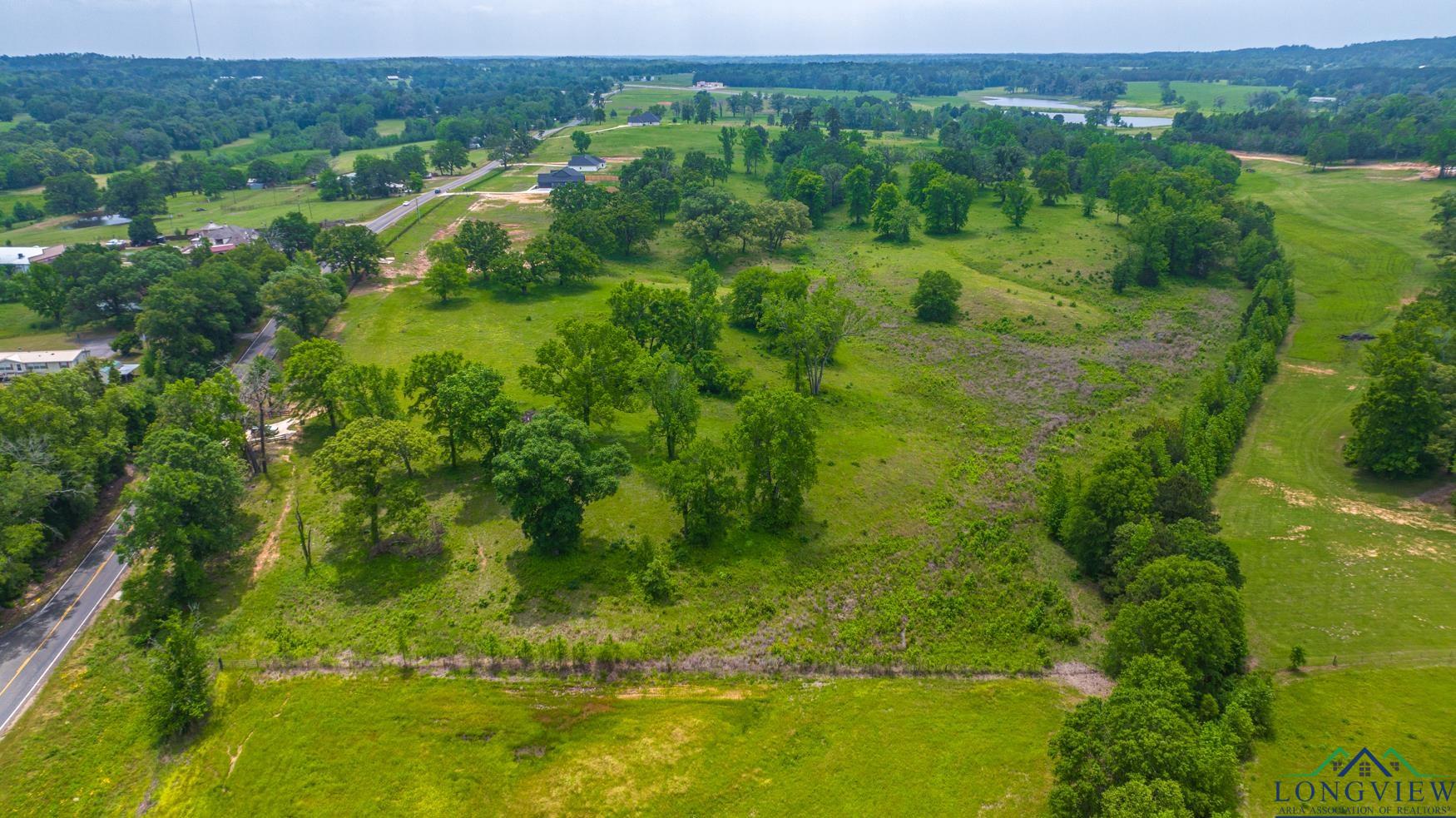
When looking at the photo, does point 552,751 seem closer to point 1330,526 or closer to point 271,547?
point 271,547

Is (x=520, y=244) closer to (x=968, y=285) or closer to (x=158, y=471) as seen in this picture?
(x=968, y=285)

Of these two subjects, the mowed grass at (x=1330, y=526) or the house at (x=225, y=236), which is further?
the house at (x=225, y=236)


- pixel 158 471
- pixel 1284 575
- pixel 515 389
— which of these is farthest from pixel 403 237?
pixel 1284 575

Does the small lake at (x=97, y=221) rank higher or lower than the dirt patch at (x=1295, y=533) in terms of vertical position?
higher

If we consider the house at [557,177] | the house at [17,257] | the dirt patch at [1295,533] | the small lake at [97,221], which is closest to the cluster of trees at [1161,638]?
the dirt patch at [1295,533]

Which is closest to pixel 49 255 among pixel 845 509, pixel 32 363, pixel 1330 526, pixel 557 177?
pixel 32 363

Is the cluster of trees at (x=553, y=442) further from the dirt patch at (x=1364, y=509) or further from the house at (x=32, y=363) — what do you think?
the dirt patch at (x=1364, y=509)
